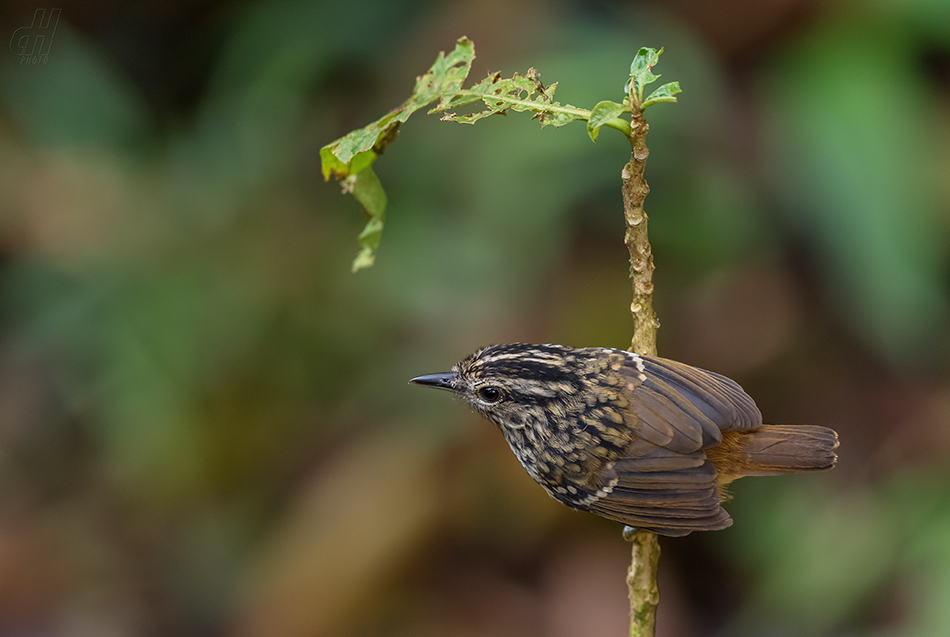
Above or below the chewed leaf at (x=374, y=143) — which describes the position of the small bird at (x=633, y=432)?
below

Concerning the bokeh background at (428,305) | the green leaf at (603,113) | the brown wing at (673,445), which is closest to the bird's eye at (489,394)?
the brown wing at (673,445)

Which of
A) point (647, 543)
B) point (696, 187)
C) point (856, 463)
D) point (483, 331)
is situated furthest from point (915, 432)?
point (647, 543)

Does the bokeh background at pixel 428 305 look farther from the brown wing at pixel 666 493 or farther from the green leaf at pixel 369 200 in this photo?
the green leaf at pixel 369 200

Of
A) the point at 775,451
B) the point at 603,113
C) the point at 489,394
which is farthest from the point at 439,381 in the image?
the point at 603,113

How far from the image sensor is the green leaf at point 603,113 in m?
1.44

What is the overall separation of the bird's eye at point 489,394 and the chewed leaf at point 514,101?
2.61 feet

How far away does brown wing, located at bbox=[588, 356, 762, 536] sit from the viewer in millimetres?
1883

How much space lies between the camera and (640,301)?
172cm

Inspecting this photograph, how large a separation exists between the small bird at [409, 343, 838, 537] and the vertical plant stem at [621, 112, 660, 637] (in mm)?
85

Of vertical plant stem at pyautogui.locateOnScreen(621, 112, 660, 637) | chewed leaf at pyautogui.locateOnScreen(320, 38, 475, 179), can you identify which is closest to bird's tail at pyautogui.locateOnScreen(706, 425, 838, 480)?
vertical plant stem at pyautogui.locateOnScreen(621, 112, 660, 637)

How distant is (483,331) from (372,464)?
0.96 meters

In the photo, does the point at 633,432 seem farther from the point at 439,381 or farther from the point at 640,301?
the point at 439,381

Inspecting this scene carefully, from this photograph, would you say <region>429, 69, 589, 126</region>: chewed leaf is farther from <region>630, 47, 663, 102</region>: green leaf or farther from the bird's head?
the bird's head

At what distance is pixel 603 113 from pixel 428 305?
9.69 feet
